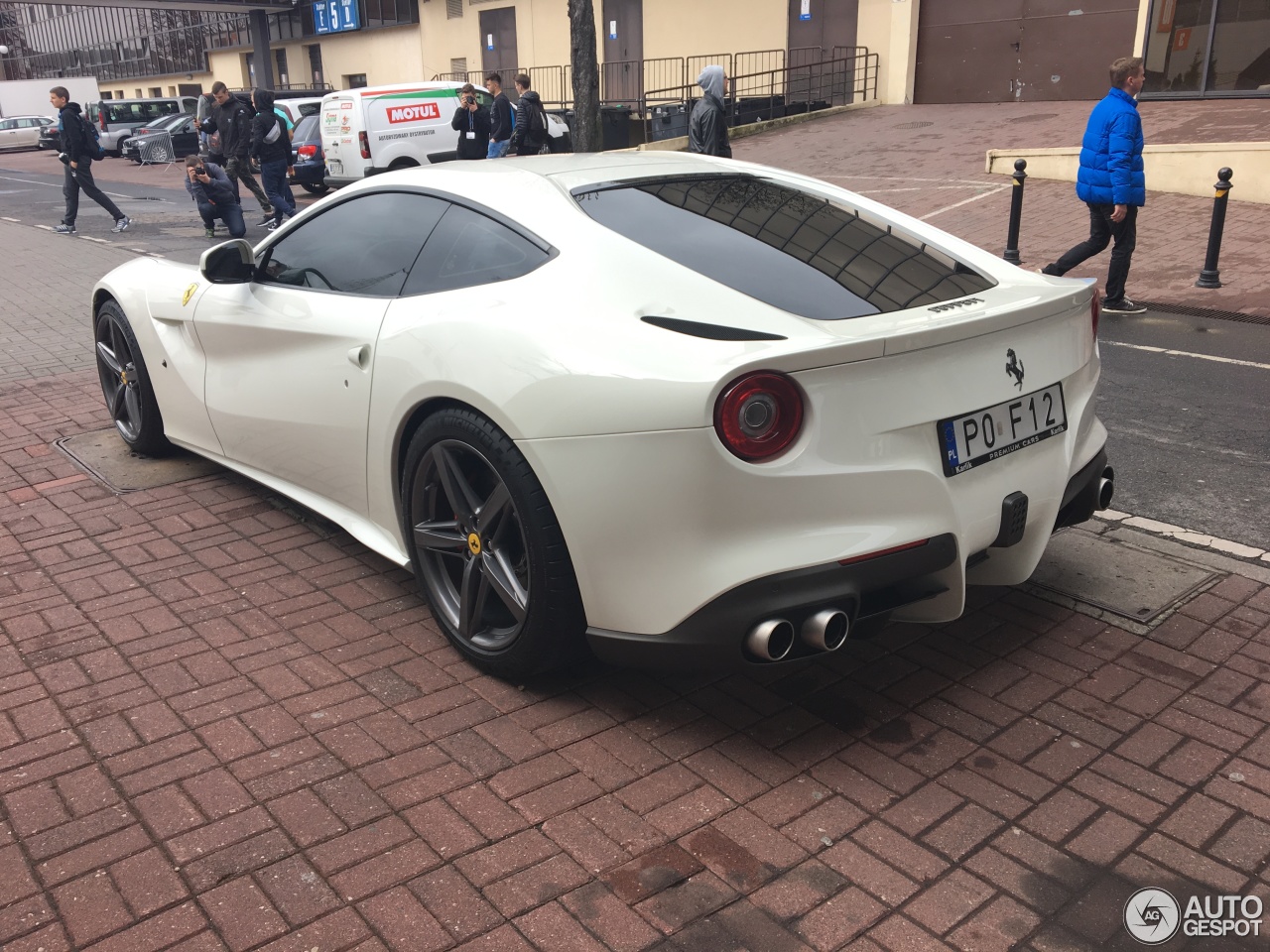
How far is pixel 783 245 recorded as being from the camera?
134 inches

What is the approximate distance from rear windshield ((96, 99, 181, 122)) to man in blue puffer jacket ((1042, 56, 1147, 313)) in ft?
114

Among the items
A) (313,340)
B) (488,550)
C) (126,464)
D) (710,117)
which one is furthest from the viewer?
(710,117)

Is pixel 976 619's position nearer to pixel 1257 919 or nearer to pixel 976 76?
pixel 1257 919

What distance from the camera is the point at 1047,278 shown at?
3.70m

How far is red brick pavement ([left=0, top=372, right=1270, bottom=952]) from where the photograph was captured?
7.95 ft

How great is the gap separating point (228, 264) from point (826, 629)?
112 inches

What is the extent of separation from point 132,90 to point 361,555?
66582 mm

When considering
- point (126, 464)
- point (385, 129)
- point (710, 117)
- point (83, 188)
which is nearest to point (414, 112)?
point (385, 129)

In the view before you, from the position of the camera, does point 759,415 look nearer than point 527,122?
Yes

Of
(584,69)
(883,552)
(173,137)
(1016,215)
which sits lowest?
(173,137)

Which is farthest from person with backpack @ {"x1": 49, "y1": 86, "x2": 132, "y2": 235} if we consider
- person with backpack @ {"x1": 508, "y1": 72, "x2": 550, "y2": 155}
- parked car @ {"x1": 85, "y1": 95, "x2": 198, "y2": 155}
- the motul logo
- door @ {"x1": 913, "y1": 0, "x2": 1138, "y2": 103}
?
parked car @ {"x1": 85, "y1": 95, "x2": 198, "y2": 155}

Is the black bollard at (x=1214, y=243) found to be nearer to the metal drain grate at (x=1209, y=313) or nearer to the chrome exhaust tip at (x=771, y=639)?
the metal drain grate at (x=1209, y=313)

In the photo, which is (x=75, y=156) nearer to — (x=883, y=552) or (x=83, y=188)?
(x=83, y=188)

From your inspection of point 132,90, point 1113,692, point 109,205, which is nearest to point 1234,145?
point 1113,692
